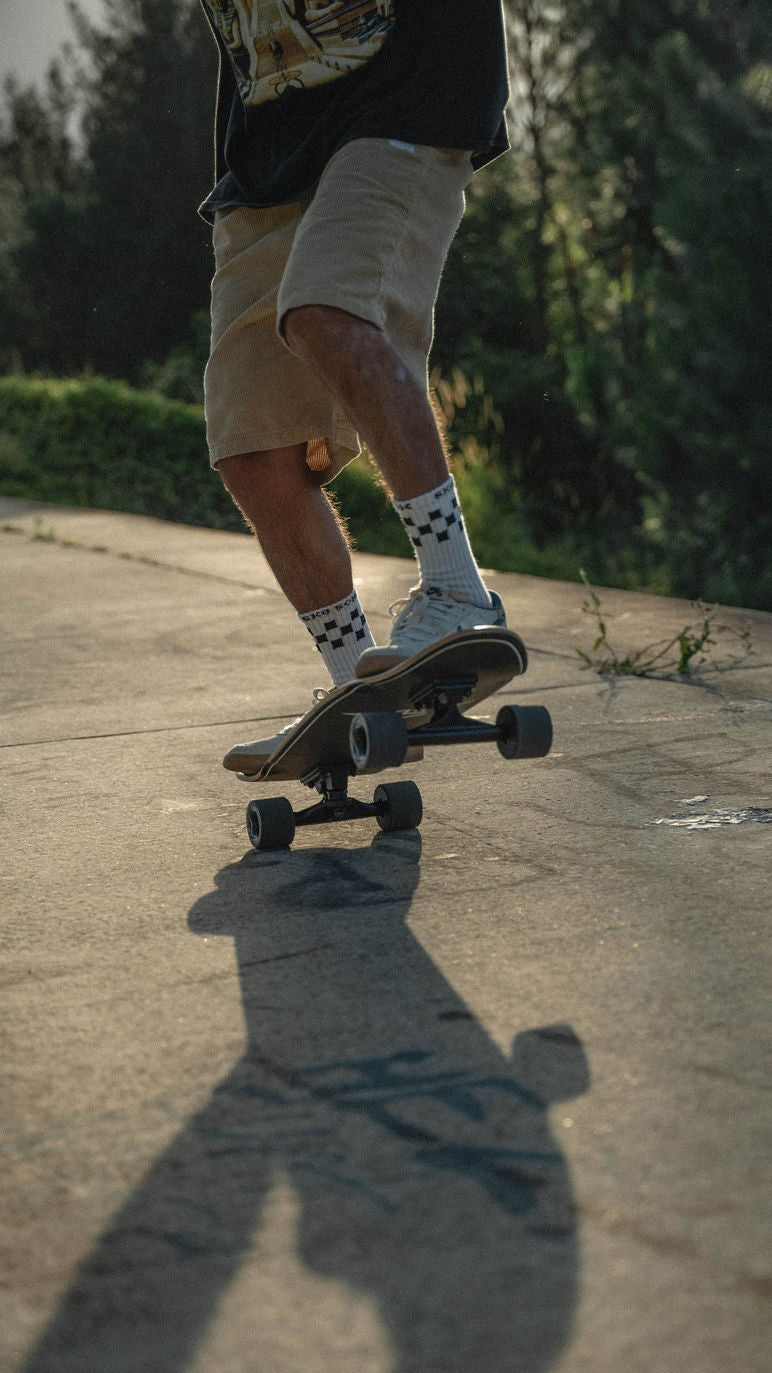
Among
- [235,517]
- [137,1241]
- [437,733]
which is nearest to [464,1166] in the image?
[137,1241]

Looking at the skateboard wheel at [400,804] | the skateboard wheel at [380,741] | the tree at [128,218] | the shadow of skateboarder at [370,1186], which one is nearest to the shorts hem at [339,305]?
the skateboard wheel at [380,741]

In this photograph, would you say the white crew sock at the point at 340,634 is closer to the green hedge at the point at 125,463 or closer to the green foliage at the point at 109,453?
the green hedge at the point at 125,463

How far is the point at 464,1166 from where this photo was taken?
1.58 meters

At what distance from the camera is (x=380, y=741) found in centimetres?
242

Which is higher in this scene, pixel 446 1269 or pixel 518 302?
pixel 446 1269

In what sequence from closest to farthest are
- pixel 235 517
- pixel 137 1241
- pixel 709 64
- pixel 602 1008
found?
1. pixel 137 1241
2. pixel 602 1008
3. pixel 709 64
4. pixel 235 517

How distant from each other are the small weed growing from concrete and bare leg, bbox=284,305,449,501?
1.65 meters

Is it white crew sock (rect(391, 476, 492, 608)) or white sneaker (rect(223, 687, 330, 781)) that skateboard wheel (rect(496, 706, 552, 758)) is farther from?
white sneaker (rect(223, 687, 330, 781))

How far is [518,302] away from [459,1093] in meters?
16.7

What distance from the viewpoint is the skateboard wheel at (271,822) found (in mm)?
2730

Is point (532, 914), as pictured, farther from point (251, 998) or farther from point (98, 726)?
point (98, 726)

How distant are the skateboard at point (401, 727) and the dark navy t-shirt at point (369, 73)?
89 centimetres

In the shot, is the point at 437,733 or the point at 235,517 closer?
the point at 437,733

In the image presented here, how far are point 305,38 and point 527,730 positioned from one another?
1.24 metres
